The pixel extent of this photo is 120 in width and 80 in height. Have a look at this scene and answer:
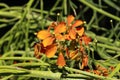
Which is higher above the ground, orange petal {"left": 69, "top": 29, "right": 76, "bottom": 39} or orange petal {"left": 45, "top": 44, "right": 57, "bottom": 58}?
orange petal {"left": 69, "top": 29, "right": 76, "bottom": 39}

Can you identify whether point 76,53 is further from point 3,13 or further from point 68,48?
point 3,13

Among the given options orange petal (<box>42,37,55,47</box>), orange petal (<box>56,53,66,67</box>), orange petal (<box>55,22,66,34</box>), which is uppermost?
orange petal (<box>55,22,66,34</box>)

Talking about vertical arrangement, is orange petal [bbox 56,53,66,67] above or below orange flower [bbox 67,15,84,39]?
below

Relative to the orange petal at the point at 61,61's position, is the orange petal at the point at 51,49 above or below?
above

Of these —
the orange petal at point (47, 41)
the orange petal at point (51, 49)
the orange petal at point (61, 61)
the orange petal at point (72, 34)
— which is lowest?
the orange petal at point (61, 61)

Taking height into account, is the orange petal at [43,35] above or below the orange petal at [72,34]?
above

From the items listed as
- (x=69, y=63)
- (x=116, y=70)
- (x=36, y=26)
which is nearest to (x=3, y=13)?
(x=36, y=26)

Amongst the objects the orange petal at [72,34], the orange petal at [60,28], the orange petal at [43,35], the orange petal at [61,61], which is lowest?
the orange petal at [61,61]

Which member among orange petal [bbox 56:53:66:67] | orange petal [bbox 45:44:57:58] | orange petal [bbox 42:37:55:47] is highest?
A: orange petal [bbox 42:37:55:47]

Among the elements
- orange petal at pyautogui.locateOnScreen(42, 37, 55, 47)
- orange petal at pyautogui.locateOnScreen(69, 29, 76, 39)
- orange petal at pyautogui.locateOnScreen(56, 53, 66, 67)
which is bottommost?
orange petal at pyautogui.locateOnScreen(56, 53, 66, 67)

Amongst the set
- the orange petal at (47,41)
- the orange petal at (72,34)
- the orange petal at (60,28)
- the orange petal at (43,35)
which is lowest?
the orange petal at (47,41)

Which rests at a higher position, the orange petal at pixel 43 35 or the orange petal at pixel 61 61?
the orange petal at pixel 43 35
